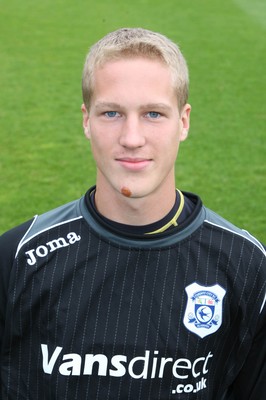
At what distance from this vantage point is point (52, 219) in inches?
85.2

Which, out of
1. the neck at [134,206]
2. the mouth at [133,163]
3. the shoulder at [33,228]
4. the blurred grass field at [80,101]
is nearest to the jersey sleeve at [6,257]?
the shoulder at [33,228]

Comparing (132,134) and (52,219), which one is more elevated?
(132,134)

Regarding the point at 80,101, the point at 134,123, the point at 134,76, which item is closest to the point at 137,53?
the point at 134,76

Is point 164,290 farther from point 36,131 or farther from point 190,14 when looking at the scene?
point 190,14

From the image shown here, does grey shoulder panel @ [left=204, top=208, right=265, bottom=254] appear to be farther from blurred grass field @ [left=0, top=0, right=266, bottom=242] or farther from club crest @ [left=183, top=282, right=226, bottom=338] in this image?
blurred grass field @ [left=0, top=0, right=266, bottom=242]

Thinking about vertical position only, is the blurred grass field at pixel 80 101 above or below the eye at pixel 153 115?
above

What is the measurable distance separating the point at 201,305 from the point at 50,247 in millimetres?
442

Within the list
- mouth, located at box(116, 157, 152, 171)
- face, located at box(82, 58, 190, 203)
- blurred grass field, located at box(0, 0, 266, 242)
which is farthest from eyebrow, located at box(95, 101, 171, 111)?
blurred grass field, located at box(0, 0, 266, 242)

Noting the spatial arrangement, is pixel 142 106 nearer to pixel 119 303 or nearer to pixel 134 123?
pixel 134 123

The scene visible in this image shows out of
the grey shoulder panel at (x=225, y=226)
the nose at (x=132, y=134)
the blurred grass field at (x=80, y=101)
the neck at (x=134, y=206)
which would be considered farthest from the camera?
the blurred grass field at (x=80, y=101)

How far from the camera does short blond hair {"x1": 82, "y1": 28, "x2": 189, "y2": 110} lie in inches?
77.8

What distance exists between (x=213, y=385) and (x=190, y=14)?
13.8 metres

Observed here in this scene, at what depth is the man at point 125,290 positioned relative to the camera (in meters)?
2.06

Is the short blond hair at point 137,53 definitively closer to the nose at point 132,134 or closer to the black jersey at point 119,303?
the nose at point 132,134
